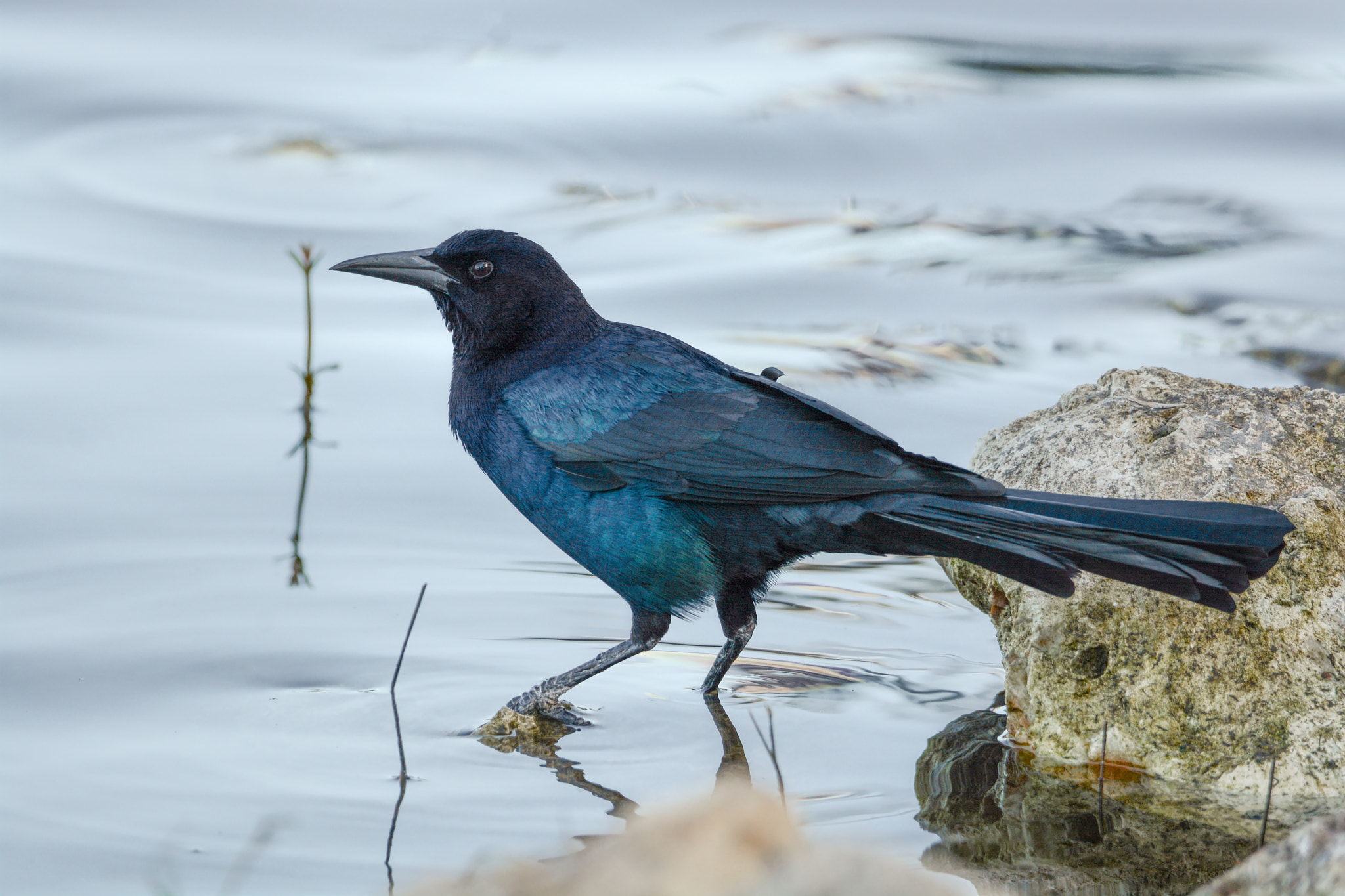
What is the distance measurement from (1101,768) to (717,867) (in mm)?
1887

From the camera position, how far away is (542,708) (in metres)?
4.34

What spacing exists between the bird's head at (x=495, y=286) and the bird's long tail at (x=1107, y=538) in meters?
1.34

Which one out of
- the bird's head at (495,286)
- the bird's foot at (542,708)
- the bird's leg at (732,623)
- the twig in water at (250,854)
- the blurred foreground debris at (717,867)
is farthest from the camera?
the bird's head at (495,286)

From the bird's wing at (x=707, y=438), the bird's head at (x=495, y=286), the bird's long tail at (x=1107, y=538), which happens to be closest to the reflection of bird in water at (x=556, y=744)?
the bird's wing at (x=707, y=438)

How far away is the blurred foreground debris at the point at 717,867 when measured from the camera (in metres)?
1.93

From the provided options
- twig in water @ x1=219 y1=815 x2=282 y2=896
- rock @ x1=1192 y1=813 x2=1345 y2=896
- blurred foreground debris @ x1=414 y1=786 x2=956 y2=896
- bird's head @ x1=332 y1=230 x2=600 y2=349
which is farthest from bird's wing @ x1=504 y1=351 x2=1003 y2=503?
blurred foreground debris @ x1=414 y1=786 x2=956 y2=896

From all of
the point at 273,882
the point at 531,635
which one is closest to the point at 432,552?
the point at 531,635

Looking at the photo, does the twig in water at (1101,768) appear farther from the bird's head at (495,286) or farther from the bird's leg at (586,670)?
the bird's head at (495,286)

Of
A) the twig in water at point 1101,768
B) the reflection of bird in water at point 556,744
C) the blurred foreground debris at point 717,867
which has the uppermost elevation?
the blurred foreground debris at point 717,867

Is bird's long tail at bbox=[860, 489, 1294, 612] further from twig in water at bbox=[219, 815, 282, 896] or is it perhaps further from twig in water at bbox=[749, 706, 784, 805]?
twig in water at bbox=[219, 815, 282, 896]

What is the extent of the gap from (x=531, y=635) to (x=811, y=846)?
9.54ft

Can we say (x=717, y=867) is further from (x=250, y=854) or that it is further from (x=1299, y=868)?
(x=250, y=854)

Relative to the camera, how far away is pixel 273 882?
336cm

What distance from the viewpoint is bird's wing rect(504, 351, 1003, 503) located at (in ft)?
13.5
